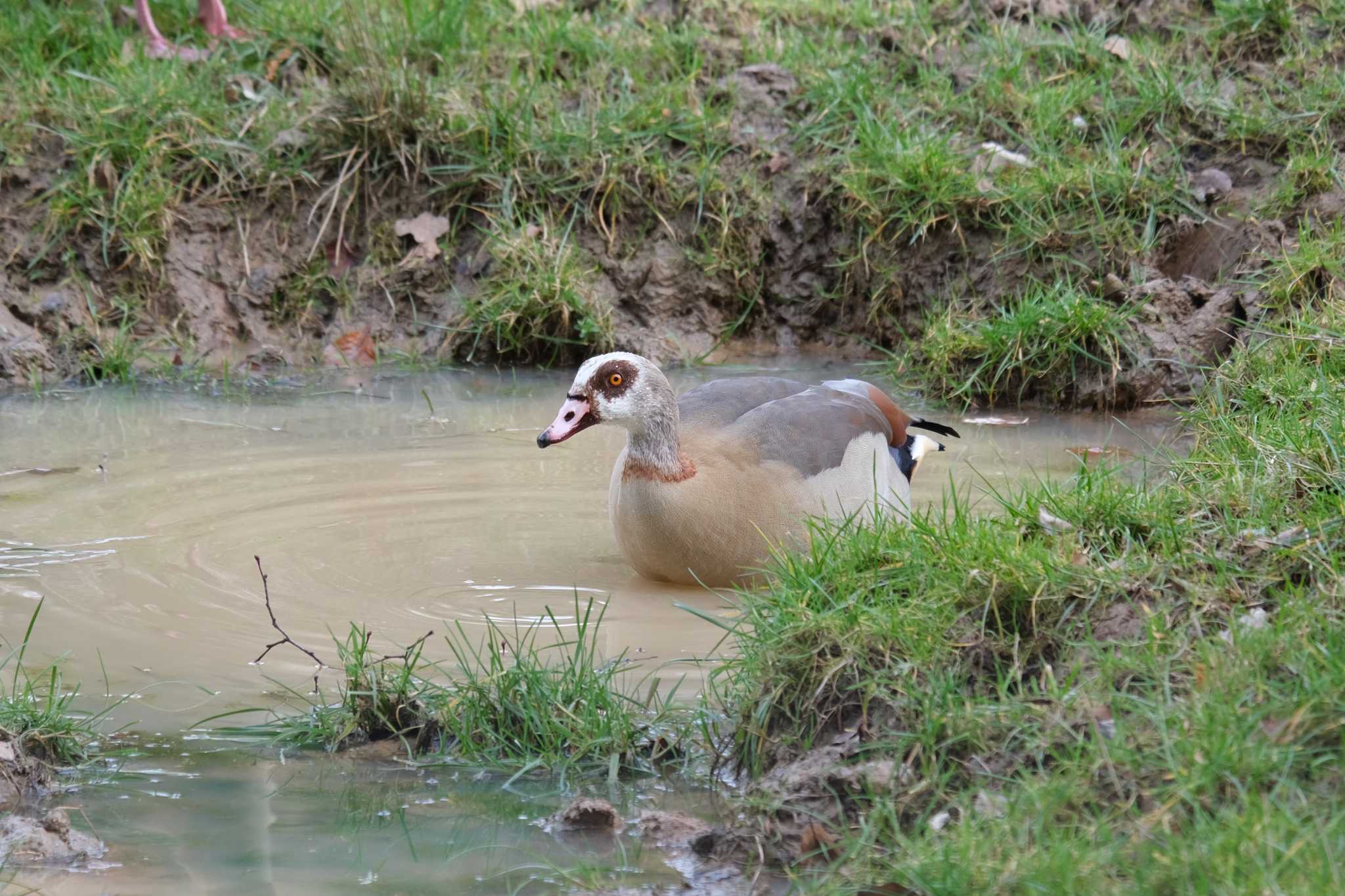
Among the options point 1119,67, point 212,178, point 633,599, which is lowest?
point 633,599

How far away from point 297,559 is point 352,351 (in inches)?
115

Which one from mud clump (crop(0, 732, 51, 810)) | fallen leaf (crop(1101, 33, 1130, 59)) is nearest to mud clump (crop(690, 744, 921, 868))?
mud clump (crop(0, 732, 51, 810))

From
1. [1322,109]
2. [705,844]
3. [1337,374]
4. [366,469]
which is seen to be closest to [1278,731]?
[705,844]

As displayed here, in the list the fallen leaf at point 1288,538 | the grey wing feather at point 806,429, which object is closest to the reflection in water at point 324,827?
the fallen leaf at point 1288,538

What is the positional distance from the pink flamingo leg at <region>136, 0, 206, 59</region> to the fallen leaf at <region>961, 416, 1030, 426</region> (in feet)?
15.3

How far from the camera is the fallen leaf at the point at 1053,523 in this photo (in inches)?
141

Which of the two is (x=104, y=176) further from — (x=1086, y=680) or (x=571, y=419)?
(x=1086, y=680)

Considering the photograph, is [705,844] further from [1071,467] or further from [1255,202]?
[1255,202]

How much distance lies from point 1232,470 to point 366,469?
333cm

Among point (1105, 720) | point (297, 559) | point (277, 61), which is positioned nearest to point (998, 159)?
point (277, 61)

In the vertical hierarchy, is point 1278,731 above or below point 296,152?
below

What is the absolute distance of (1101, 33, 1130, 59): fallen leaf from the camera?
8109 millimetres

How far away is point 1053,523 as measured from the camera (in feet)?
11.9

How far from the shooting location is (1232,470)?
3975mm
